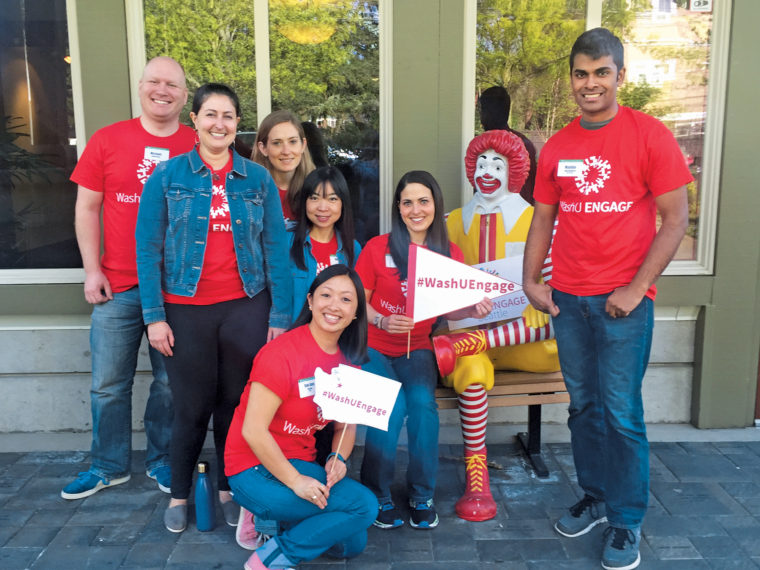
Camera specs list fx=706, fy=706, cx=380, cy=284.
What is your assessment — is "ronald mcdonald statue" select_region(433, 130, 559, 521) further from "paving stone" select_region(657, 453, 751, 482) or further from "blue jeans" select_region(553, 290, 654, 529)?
"paving stone" select_region(657, 453, 751, 482)

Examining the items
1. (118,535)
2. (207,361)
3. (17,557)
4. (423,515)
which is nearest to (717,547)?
(423,515)

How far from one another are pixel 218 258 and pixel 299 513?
3.55 ft

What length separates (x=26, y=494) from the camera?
3516 millimetres

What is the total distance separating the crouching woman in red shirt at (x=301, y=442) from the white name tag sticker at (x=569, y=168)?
2.99ft

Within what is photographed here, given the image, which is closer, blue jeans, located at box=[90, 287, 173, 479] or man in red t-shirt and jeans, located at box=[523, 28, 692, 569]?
man in red t-shirt and jeans, located at box=[523, 28, 692, 569]

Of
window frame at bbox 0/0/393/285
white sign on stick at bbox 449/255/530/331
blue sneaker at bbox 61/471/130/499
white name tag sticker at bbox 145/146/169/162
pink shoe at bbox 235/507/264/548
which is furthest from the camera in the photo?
window frame at bbox 0/0/393/285

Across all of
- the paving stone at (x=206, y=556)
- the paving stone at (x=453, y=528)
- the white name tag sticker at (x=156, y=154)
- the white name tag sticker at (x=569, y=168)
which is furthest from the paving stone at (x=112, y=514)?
the white name tag sticker at (x=569, y=168)

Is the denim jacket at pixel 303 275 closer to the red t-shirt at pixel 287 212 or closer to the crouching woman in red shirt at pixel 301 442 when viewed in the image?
the red t-shirt at pixel 287 212

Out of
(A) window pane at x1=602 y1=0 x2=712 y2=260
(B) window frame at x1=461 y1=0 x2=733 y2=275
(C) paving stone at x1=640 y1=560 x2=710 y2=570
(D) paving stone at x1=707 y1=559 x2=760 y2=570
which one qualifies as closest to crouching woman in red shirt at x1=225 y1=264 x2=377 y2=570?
(C) paving stone at x1=640 y1=560 x2=710 y2=570

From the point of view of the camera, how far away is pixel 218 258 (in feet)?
9.69

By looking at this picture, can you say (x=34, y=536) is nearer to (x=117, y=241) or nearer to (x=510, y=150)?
(x=117, y=241)

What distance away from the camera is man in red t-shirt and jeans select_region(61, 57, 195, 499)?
130 inches

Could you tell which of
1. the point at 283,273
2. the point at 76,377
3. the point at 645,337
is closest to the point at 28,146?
the point at 76,377

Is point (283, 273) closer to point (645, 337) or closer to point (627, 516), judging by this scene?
point (645, 337)
